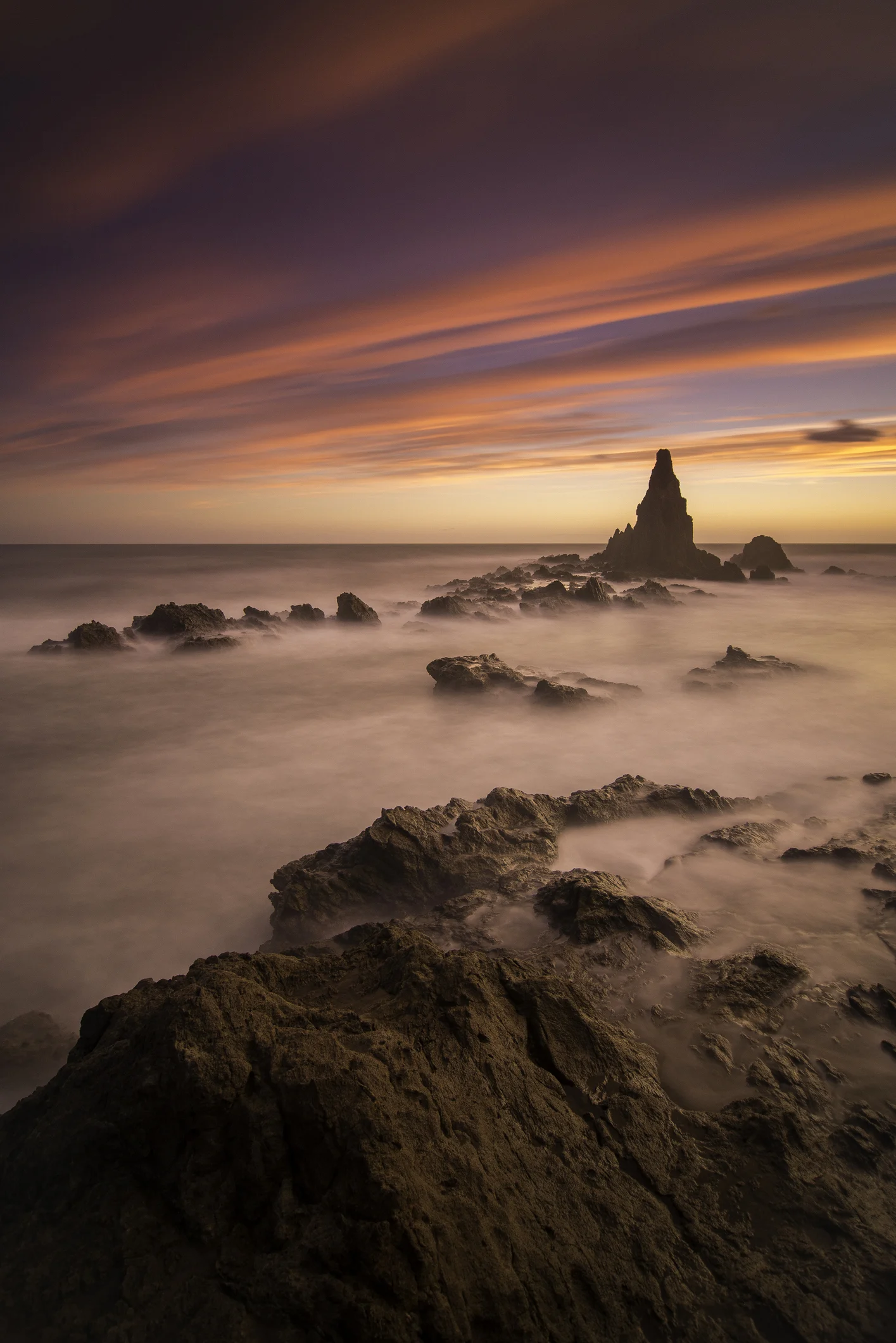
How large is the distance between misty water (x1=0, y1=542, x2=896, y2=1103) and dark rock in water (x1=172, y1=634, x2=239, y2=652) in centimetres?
45

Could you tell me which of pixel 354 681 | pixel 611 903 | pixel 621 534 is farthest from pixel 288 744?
pixel 621 534

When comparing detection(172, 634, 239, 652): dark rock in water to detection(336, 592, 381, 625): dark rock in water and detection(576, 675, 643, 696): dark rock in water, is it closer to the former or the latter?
detection(336, 592, 381, 625): dark rock in water

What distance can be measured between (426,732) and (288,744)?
263 centimetres

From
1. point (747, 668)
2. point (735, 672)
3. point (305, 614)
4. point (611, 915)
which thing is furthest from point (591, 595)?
point (611, 915)

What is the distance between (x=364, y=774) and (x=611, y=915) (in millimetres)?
6266

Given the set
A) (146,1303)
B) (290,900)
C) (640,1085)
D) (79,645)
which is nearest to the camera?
(146,1303)

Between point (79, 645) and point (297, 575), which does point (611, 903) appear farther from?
point (297, 575)

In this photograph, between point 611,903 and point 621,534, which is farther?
point 621,534

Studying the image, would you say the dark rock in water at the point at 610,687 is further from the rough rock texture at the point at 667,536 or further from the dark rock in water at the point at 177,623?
the rough rock texture at the point at 667,536

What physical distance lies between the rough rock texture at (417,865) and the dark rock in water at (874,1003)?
2450 mm

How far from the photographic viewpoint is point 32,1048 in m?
4.84

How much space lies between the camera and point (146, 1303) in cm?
229

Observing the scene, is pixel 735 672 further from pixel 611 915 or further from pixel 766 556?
pixel 766 556

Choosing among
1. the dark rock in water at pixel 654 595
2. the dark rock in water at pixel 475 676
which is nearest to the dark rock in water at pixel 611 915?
the dark rock in water at pixel 475 676
